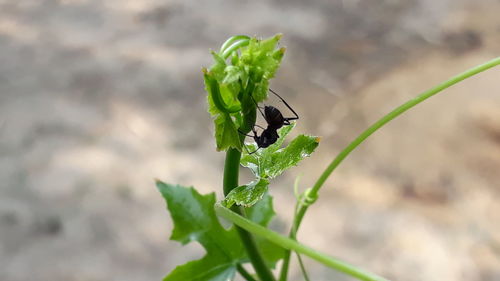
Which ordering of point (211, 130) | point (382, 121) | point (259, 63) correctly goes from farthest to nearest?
1. point (211, 130)
2. point (382, 121)
3. point (259, 63)

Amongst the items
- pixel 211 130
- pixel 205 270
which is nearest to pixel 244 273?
pixel 205 270

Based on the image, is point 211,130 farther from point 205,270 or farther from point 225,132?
point 225,132

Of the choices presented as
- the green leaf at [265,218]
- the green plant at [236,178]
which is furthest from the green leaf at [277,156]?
the green leaf at [265,218]

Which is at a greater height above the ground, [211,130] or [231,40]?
A: [211,130]

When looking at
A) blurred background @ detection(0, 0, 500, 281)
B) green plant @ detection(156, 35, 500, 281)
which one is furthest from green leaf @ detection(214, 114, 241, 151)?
blurred background @ detection(0, 0, 500, 281)

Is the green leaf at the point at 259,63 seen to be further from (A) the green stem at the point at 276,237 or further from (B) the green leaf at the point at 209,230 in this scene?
(B) the green leaf at the point at 209,230

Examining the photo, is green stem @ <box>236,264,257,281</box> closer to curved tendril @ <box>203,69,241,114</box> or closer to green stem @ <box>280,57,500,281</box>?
green stem @ <box>280,57,500,281</box>
